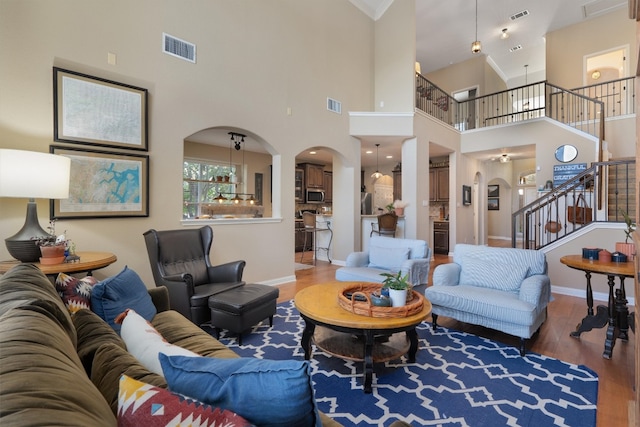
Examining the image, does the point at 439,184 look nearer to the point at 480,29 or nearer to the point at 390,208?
the point at 390,208

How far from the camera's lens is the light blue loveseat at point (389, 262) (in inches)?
141

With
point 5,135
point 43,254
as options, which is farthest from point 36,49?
point 43,254

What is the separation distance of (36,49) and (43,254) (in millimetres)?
1997

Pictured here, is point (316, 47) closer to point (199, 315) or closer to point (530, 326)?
point (199, 315)

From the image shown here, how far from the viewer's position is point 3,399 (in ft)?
1.46

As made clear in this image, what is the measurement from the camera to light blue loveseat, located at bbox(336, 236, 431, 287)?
359 centimetres

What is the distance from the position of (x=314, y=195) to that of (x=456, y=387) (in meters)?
7.77

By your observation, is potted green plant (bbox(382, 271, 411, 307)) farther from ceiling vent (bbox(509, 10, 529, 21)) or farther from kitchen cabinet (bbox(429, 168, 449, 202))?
ceiling vent (bbox(509, 10, 529, 21))

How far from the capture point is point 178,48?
381 cm

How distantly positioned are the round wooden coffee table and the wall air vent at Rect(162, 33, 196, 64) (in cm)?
331

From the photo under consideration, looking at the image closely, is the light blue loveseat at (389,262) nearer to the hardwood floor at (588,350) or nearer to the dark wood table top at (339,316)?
the hardwood floor at (588,350)

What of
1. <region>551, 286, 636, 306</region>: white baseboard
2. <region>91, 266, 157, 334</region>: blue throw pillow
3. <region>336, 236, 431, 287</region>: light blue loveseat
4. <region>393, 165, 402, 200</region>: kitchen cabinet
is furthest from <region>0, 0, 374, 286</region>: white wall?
<region>393, 165, 402, 200</region>: kitchen cabinet

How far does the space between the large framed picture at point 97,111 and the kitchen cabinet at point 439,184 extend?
7569 mm

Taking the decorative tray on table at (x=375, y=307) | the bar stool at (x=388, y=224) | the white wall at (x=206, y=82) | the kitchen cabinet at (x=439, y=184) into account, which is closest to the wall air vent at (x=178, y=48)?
the white wall at (x=206, y=82)
